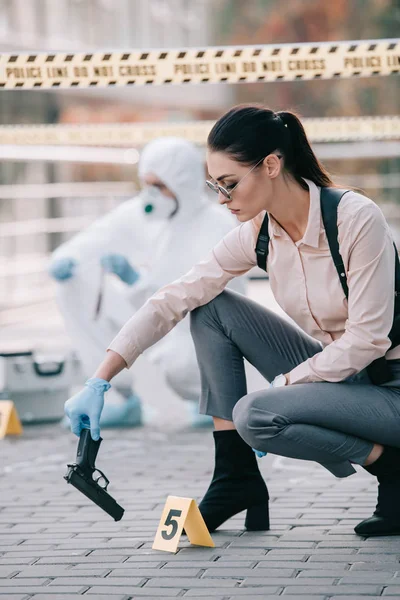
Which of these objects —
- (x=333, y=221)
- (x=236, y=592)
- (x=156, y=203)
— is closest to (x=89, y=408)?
(x=236, y=592)

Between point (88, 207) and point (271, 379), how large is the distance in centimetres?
1357

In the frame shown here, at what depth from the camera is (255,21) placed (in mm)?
37500

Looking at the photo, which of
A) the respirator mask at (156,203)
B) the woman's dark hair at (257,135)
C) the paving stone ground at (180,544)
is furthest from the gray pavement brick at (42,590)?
the respirator mask at (156,203)

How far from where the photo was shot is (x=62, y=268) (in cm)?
662

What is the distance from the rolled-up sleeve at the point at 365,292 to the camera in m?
3.57

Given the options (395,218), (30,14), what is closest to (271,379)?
(395,218)

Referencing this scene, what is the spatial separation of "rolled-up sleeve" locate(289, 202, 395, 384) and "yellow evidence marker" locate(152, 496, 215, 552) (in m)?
0.58

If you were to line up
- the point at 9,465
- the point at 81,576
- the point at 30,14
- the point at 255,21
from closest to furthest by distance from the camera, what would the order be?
the point at 81,576 → the point at 9,465 → the point at 30,14 → the point at 255,21

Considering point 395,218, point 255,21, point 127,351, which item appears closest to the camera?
point 127,351

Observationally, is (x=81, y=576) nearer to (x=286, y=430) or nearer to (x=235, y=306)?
(x=286, y=430)

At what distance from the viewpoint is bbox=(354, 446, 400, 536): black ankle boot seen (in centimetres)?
376

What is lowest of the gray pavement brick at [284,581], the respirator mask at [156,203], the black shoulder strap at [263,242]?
the gray pavement brick at [284,581]

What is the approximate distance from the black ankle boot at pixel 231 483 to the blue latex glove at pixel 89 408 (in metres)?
0.38

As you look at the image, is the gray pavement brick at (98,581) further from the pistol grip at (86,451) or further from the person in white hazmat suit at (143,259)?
the person in white hazmat suit at (143,259)
